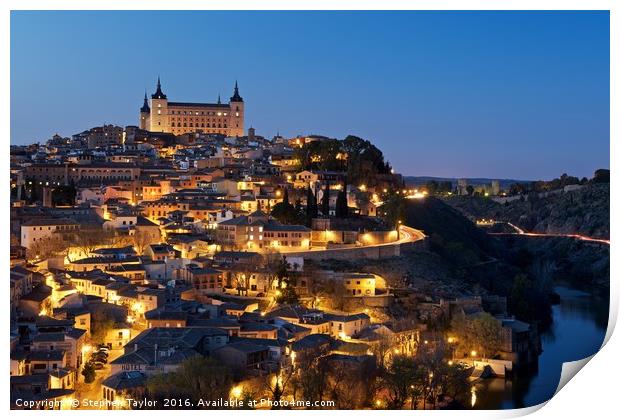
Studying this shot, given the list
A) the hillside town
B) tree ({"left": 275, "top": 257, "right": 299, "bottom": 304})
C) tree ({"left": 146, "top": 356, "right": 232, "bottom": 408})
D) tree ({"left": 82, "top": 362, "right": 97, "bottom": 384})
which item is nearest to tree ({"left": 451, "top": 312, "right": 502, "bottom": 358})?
the hillside town

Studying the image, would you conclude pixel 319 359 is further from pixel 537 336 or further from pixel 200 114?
pixel 200 114

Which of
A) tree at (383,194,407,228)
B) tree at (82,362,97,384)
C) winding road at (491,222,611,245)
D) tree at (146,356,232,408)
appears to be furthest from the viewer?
winding road at (491,222,611,245)

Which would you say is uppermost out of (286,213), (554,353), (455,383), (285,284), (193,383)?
(286,213)

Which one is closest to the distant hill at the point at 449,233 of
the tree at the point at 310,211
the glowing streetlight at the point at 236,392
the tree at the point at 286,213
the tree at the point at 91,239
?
the tree at the point at 310,211

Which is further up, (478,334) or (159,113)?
(159,113)

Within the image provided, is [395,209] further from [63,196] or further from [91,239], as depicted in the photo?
[63,196]

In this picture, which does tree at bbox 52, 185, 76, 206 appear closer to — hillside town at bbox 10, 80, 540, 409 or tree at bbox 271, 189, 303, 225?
hillside town at bbox 10, 80, 540, 409

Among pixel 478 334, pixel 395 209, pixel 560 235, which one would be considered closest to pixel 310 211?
pixel 395 209
